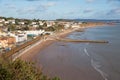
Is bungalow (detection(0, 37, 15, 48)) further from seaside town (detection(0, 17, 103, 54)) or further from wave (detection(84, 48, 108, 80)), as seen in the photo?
wave (detection(84, 48, 108, 80))

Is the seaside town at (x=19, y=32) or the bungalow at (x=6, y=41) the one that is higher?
the bungalow at (x=6, y=41)

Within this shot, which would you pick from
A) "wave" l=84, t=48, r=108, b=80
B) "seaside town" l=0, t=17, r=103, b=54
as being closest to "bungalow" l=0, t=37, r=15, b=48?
"seaside town" l=0, t=17, r=103, b=54

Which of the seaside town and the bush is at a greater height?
the bush

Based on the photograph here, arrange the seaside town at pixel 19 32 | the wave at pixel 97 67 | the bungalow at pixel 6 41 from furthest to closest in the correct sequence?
1. the seaside town at pixel 19 32
2. the bungalow at pixel 6 41
3. the wave at pixel 97 67

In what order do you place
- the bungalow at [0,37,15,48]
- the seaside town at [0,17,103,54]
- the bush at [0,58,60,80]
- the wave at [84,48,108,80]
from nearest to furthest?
the bush at [0,58,60,80], the wave at [84,48,108,80], the bungalow at [0,37,15,48], the seaside town at [0,17,103,54]

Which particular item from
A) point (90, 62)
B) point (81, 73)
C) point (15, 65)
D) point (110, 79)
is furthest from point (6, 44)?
point (15, 65)

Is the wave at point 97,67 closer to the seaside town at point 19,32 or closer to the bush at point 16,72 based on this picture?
the seaside town at point 19,32

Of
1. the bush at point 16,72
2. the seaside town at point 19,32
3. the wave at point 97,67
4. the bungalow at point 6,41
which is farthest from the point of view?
the seaside town at point 19,32

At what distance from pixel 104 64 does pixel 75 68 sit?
11.2 ft

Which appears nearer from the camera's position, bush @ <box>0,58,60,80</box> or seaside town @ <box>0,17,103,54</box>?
bush @ <box>0,58,60,80</box>

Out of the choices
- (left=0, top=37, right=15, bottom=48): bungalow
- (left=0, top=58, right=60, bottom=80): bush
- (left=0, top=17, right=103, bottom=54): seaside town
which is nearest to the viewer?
(left=0, top=58, right=60, bottom=80): bush

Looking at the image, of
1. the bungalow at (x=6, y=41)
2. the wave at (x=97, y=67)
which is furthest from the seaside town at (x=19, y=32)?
the wave at (x=97, y=67)

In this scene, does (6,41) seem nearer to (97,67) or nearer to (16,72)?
(97,67)

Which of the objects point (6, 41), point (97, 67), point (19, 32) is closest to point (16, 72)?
point (97, 67)
